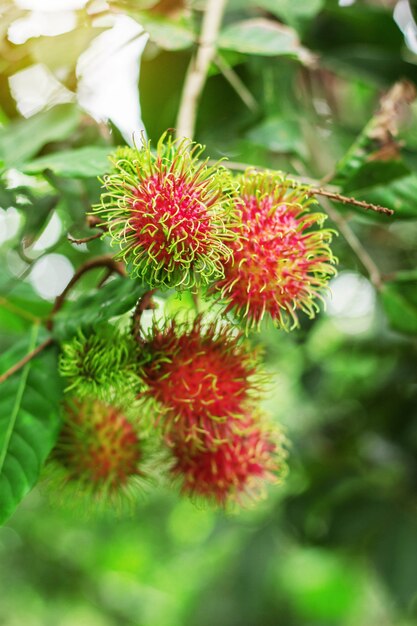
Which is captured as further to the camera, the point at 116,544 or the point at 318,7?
the point at 116,544

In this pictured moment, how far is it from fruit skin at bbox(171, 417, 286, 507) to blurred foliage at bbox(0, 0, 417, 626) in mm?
127

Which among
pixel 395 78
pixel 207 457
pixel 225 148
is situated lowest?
pixel 207 457

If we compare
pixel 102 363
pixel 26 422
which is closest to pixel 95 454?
pixel 26 422

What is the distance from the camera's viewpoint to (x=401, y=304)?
1.24 meters

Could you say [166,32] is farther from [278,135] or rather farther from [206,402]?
[206,402]

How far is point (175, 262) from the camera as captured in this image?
0.76 metres

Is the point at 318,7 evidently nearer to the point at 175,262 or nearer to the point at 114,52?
the point at 114,52

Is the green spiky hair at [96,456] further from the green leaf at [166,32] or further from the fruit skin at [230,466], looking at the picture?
the green leaf at [166,32]

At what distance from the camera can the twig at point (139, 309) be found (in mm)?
873

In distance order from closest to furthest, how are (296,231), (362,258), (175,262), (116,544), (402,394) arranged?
(175,262) < (296,231) < (362,258) < (402,394) < (116,544)

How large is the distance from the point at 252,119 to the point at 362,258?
0.40 m

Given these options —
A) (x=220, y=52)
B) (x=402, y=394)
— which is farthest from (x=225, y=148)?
(x=402, y=394)

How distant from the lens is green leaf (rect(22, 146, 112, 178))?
0.88 meters

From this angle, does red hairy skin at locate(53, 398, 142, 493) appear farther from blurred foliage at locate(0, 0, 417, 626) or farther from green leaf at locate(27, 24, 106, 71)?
green leaf at locate(27, 24, 106, 71)
